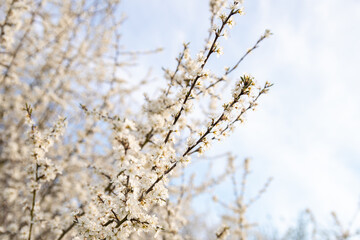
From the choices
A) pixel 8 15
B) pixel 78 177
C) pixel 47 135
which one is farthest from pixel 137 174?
pixel 78 177

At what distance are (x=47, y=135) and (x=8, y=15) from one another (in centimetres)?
285

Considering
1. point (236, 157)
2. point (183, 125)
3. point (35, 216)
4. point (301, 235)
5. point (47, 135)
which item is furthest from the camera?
point (301, 235)

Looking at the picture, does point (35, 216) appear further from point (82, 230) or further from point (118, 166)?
point (118, 166)

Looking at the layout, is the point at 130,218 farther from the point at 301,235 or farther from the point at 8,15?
the point at 301,235

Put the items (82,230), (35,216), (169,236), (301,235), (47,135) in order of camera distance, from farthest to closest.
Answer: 1. (301,235)
2. (169,236)
3. (35,216)
4. (47,135)
5. (82,230)

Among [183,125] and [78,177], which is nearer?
[183,125]

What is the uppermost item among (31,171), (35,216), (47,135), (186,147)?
(47,135)

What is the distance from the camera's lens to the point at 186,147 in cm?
233

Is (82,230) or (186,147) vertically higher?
(186,147)

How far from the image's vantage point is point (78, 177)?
287 inches

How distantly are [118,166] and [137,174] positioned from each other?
169 mm

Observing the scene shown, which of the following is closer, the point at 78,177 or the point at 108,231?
the point at 108,231

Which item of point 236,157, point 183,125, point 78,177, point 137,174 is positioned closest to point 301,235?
point 236,157

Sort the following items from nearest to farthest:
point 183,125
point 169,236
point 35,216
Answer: point 35,216
point 183,125
point 169,236
